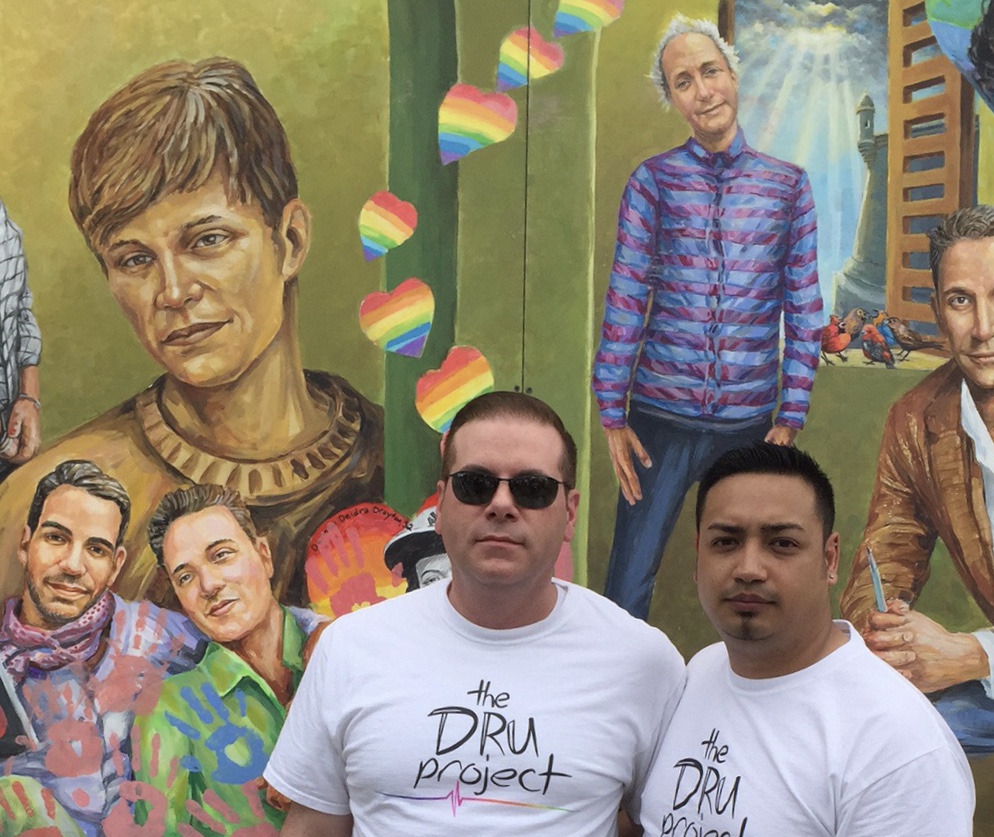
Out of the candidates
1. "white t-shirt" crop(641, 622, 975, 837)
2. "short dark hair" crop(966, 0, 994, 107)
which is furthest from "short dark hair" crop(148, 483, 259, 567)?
"short dark hair" crop(966, 0, 994, 107)

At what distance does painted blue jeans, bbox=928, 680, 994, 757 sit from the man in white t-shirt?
155 centimetres

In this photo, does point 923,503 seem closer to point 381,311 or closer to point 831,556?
point 831,556

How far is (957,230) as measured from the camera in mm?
3336

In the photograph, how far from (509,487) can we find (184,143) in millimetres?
1864

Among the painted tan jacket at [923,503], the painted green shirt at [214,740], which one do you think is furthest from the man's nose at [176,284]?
the painted tan jacket at [923,503]

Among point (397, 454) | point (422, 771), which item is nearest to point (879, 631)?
point (397, 454)

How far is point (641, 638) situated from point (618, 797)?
324mm

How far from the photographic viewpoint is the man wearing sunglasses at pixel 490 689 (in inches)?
82.1

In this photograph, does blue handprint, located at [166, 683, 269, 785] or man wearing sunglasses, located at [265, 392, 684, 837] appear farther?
blue handprint, located at [166, 683, 269, 785]

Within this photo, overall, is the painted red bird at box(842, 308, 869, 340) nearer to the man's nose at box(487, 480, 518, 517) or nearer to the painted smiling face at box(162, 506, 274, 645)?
the man's nose at box(487, 480, 518, 517)

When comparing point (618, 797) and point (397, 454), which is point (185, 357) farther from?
point (618, 797)

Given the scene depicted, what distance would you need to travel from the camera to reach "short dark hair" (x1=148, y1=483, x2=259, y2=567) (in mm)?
3352

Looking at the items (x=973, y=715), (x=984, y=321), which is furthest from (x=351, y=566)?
(x=984, y=321)

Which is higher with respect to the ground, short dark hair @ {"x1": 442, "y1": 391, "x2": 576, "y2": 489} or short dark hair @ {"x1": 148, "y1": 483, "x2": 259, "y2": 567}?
short dark hair @ {"x1": 442, "y1": 391, "x2": 576, "y2": 489}
